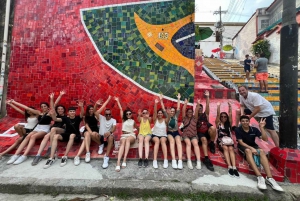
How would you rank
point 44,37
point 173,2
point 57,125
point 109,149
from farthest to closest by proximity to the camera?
point 44,37, point 173,2, point 57,125, point 109,149

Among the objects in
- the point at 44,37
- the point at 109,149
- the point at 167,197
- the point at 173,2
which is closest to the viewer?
the point at 167,197

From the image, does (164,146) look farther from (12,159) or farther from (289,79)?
(12,159)

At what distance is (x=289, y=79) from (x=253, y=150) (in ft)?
5.10

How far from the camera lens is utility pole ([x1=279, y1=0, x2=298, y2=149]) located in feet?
10.8

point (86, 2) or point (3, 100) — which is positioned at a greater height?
point (86, 2)

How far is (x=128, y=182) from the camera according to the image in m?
3.09

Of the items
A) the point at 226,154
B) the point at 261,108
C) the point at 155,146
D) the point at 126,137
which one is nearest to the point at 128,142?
the point at 126,137

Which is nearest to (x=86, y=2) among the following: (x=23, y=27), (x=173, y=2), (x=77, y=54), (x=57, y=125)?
(x=77, y=54)

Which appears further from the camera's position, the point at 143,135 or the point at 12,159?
the point at 143,135

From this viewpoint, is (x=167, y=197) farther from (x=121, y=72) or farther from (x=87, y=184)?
(x=121, y=72)

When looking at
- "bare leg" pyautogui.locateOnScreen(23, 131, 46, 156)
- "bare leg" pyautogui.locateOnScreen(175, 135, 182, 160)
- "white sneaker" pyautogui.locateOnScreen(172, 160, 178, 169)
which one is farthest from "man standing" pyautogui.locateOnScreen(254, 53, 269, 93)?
"bare leg" pyautogui.locateOnScreen(23, 131, 46, 156)

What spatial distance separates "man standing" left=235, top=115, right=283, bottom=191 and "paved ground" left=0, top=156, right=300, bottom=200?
0.43 feet

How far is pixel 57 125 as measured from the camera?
425cm

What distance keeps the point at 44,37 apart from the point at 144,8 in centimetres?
331
